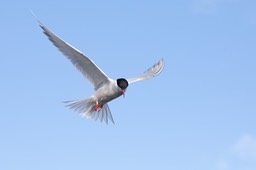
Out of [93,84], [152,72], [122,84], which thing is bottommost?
[122,84]

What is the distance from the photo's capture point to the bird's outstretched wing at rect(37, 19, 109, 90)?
17483 mm

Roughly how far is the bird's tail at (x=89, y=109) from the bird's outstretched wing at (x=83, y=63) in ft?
1.51

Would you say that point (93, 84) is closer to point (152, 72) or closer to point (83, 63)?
point (83, 63)

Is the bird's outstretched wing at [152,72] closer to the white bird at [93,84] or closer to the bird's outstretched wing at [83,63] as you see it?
the white bird at [93,84]

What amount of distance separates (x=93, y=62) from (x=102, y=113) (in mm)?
1693

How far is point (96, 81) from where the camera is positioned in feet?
59.8

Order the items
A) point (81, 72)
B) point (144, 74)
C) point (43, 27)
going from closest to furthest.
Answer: point (43, 27), point (81, 72), point (144, 74)

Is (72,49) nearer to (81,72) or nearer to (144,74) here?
(81,72)

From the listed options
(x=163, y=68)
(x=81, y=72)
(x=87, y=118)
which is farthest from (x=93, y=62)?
(x=163, y=68)

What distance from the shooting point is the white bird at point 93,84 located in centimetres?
1747

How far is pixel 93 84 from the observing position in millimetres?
18250

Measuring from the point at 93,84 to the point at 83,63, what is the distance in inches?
25.7

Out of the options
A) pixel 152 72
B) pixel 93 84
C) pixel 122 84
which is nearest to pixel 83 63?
pixel 93 84

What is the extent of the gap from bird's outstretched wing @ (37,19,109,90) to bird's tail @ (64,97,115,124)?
1.51 feet
